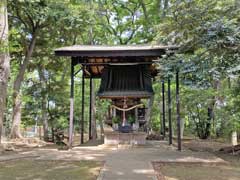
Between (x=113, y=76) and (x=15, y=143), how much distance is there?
19.8ft

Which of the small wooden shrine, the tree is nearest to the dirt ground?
the small wooden shrine

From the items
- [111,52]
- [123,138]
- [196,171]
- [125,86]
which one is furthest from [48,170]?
[125,86]

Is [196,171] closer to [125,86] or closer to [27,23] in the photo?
[125,86]

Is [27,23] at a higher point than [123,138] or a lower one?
higher

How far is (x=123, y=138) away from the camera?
12.4 meters

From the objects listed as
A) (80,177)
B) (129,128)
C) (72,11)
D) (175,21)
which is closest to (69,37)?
(72,11)

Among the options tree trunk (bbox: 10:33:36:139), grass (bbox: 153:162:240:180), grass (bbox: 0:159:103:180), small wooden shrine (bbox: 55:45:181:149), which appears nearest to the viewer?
grass (bbox: 0:159:103:180)

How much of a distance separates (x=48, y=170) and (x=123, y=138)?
609 centimetres

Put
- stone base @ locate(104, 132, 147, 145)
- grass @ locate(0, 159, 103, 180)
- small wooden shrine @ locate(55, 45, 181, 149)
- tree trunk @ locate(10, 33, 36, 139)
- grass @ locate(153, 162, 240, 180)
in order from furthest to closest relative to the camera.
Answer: tree trunk @ locate(10, 33, 36, 139), small wooden shrine @ locate(55, 45, 181, 149), stone base @ locate(104, 132, 147, 145), grass @ locate(153, 162, 240, 180), grass @ locate(0, 159, 103, 180)

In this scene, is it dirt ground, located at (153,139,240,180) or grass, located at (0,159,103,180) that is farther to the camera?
dirt ground, located at (153,139,240,180)

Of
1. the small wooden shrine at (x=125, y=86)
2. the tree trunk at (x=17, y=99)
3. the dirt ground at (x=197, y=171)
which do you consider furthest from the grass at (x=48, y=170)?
the tree trunk at (x=17, y=99)

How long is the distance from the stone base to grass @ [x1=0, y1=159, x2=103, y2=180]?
4.63 meters

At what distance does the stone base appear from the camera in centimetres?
1230

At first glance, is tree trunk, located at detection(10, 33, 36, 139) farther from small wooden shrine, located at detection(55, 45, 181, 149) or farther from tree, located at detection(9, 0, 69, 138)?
small wooden shrine, located at detection(55, 45, 181, 149)
